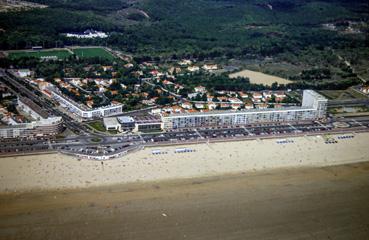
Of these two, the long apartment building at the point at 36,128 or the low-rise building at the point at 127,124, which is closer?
the long apartment building at the point at 36,128

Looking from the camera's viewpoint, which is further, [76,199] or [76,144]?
[76,144]

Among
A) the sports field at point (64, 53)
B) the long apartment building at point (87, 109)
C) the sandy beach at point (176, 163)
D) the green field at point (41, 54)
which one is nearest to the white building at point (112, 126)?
the long apartment building at point (87, 109)

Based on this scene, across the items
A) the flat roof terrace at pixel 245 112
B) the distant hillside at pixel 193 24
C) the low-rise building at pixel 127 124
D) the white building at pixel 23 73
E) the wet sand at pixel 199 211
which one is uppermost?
the distant hillside at pixel 193 24

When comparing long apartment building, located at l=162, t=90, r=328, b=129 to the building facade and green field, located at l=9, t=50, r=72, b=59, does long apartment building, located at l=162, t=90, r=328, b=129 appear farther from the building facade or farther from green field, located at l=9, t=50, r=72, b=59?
green field, located at l=9, t=50, r=72, b=59

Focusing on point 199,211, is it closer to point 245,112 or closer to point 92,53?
point 245,112

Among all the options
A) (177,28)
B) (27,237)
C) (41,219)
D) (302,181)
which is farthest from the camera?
(177,28)

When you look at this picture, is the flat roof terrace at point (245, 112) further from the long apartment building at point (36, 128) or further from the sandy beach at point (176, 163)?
the long apartment building at point (36, 128)

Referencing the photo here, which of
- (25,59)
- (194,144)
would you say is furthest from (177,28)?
(194,144)

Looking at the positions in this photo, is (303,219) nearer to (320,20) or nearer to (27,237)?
(27,237)
